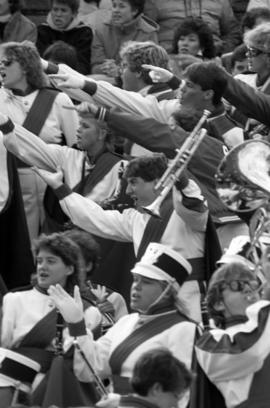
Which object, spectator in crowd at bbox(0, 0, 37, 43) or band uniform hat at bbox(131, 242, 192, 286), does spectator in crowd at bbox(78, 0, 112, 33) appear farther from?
band uniform hat at bbox(131, 242, 192, 286)

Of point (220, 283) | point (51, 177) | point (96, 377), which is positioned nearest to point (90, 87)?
point (51, 177)

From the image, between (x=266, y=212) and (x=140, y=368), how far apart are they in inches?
86.3

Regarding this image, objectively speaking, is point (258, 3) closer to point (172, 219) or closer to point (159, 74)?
point (159, 74)

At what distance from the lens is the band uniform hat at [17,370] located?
11422 millimetres

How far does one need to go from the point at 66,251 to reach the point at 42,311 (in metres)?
0.40

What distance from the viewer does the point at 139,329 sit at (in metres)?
11.2

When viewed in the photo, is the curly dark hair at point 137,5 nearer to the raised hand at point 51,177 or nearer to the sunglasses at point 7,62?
the sunglasses at point 7,62

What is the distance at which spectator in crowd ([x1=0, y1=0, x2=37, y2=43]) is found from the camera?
1638cm

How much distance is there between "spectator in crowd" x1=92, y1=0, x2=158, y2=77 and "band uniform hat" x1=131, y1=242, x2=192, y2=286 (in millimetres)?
4682

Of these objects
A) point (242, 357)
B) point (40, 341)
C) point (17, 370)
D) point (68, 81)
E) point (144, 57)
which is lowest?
point (17, 370)

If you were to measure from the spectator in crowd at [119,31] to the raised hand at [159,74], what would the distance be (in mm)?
2569

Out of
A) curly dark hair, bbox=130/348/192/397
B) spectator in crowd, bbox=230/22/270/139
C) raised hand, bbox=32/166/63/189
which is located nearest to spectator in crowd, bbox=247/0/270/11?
spectator in crowd, bbox=230/22/270/139

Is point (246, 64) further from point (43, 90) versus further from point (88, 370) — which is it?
point (88, 370)

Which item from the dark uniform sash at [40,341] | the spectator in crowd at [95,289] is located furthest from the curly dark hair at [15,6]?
the dark uniform sash at [40,341]
